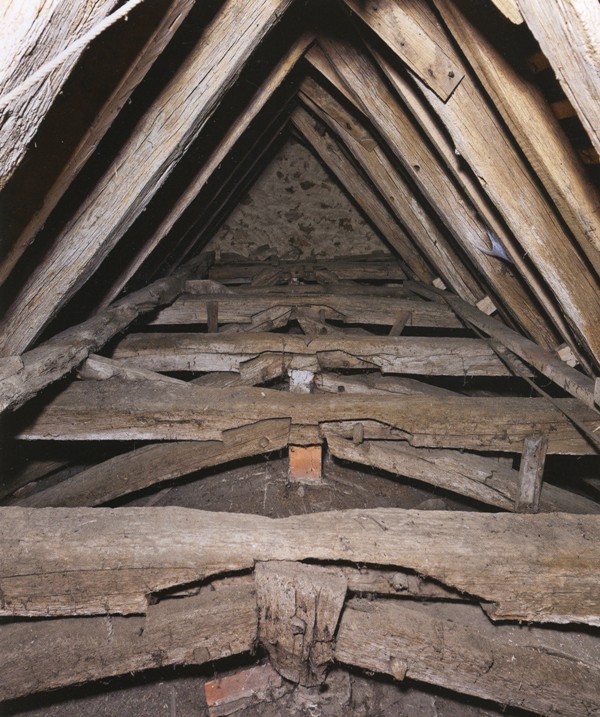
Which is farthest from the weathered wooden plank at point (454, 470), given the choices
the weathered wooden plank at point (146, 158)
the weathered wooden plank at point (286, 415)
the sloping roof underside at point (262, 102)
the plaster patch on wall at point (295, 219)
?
the plaster patch on wall at point (295, 219)

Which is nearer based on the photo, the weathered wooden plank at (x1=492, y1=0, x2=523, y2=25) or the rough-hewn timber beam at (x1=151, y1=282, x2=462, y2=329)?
the weathered wooden plank at (x1=492, y1=0, x2=523, y2=25)

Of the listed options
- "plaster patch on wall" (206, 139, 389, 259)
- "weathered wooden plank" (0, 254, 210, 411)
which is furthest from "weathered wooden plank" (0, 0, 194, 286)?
"plaster patch on wall" (206, 139, 389, 259)

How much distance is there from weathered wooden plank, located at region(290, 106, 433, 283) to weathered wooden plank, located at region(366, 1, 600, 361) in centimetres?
231

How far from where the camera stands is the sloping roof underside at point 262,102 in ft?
3.22

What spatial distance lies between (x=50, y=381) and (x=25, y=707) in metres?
1.43

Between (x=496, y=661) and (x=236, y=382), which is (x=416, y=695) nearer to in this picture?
(x=496, y=661)

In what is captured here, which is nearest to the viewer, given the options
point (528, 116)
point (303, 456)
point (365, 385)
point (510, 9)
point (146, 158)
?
point (510, 9)

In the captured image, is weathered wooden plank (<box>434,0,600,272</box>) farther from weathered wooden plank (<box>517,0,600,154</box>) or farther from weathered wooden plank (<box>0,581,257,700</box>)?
weathered wooden plank (<box>0,581,257,700</box>)

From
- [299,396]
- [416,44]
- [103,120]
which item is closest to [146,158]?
[103,120]

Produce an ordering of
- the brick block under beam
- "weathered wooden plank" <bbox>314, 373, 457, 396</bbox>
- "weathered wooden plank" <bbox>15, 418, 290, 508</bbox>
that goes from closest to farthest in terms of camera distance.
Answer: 1. "weathered wooden plank" <bbox>15, 418, 290, 508</bbox>
2. "weathered wooden plank" <bbox>314, 373, 457, 396</bbox>
3. the brick block under beam

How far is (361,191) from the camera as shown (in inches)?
156

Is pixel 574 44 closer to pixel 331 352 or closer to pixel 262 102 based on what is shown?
pixel 262 102

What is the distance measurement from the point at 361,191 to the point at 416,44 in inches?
100

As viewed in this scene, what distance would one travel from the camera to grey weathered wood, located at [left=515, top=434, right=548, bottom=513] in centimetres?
206
